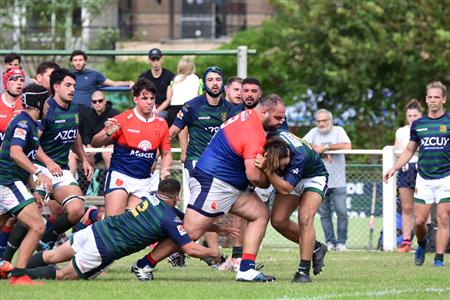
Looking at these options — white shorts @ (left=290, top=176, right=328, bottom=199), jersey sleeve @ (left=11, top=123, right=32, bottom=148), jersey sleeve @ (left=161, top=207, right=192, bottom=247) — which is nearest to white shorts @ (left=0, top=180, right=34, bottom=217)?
jersey sleeve @ (left=11, top=123, right=32, bottom=148)

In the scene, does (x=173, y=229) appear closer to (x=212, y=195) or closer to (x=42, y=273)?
(x=212, y=195)

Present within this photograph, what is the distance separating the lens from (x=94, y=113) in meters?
18.2

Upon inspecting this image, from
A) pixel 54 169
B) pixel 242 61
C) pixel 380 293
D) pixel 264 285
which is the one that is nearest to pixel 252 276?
pixel 264 285

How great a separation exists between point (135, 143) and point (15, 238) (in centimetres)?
193

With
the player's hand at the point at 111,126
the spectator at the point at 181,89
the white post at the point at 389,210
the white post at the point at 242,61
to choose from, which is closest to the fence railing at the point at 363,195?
the white post at the point at 389,210

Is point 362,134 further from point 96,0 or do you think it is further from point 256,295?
point 256,295

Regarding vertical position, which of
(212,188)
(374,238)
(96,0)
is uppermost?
(96,0)

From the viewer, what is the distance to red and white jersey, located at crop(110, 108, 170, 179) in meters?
14.5

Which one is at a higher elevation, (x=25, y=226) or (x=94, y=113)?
(x=94, y=113)

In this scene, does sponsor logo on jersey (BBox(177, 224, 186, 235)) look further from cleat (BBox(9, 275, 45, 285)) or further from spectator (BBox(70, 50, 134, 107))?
spectator (BBox(70, 50, 134, 107))

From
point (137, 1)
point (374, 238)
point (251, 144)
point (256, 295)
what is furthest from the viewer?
point (137, 1)

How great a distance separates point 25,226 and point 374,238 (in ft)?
32.7

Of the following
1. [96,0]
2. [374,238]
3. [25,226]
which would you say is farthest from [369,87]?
[25,226]

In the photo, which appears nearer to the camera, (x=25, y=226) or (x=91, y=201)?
(x=25, y=226)
